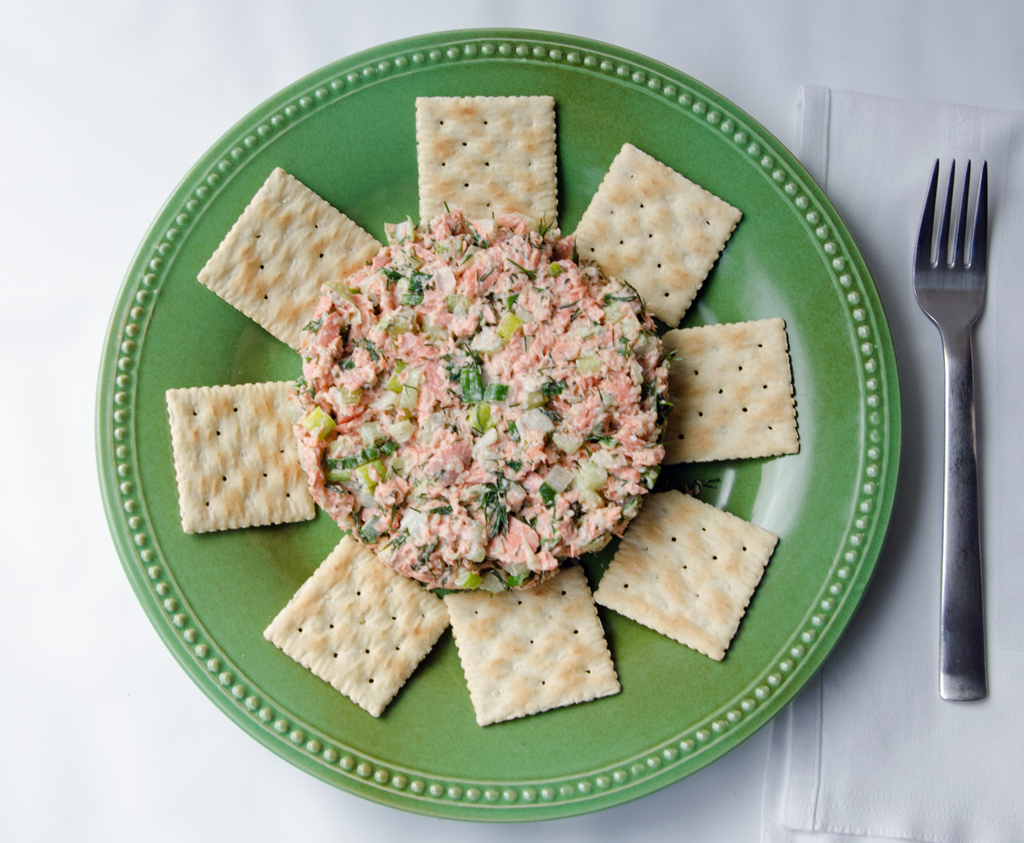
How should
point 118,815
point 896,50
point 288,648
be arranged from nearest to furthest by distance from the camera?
point 288,648, point 118,815, point 896,50

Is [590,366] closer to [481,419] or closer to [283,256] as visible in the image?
[481,419]

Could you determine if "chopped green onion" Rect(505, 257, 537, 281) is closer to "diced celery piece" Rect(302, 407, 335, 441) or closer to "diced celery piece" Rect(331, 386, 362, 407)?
"diced celery piece" Rect(331, 386, 362, 407)

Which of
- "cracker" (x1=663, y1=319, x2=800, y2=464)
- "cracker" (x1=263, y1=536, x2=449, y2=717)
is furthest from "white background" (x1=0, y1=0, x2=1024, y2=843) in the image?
"cracker" (x1=663, y1=319, x2=800, y2=464)

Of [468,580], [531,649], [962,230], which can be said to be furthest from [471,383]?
[962,230]

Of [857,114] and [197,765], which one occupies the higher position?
[857,114]

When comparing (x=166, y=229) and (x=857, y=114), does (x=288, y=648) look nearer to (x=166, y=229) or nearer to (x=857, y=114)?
(x=166, y=229)

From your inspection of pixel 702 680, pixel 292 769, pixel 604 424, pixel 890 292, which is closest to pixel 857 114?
pixel 890 292
